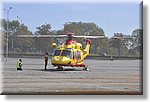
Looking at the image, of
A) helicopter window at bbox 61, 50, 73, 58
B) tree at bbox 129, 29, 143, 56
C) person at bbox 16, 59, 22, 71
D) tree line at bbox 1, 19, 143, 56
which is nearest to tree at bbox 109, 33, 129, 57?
tree line at bbox 1, 19, 143, 56

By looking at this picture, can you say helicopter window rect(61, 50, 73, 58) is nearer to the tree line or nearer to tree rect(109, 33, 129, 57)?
the tree line

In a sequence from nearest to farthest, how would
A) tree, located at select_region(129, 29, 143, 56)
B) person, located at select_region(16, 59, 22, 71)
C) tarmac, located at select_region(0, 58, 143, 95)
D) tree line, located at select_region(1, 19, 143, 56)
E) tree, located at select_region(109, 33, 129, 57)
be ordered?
tarmac, located at select_region(0, 58, 143, 95), tree, located at select_region(129, 29, 143, 56), tree line, located at select_region(1, 19, 143, 56), tree, located at select_region(109, 33, 129, 57), person, located at select_region(16, 59, 22, 71)

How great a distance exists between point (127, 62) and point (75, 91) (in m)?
1.17

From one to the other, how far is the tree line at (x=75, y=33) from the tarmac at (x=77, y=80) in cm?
20

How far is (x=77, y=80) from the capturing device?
17.7ft

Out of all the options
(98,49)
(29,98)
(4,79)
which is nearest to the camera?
(29,98)

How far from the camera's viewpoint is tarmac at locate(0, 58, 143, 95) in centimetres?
459

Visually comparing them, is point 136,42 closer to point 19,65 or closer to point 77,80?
point 77,80

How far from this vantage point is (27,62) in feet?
17.9

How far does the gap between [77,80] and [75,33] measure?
0.71m

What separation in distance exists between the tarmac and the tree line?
0.64 ft

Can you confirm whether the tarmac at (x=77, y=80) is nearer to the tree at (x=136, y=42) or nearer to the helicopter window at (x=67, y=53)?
the tree at (x=136, y=42)

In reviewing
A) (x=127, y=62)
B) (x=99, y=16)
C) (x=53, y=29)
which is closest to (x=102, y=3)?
(x=99, y=16)

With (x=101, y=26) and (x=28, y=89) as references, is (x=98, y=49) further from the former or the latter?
(x=28, y=89)
